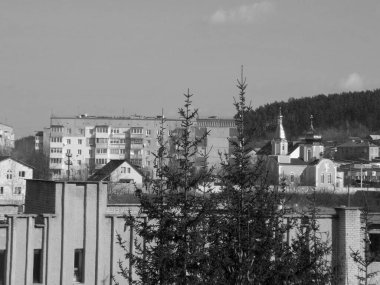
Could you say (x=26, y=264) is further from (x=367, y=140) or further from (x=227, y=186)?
(x=367, y=140)

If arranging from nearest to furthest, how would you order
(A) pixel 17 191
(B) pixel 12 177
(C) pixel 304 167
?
(B) pixel 12 177 < (A) pixel 17 191 < (C) pixel 304 167

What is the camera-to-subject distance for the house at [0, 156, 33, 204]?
8244cm

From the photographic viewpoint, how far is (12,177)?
3265 inches

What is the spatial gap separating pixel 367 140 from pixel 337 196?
340ft

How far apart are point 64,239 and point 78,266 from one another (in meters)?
1.10

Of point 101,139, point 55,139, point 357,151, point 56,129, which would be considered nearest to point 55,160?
point 55,139

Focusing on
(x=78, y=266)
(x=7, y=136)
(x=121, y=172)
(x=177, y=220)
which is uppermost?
(x=7, y=136)

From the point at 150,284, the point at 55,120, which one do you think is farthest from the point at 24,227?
the point at 55,120

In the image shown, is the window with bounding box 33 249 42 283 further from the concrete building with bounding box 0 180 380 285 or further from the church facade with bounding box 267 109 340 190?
the church facade with bounding box 267 109 340 190

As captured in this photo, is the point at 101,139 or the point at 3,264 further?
the point at 101,139

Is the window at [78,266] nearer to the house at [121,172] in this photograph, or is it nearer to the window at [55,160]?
the house at [121,172]

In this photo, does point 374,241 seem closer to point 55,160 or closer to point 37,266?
point 37,266

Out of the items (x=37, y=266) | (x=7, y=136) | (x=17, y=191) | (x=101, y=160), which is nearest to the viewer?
(x=37, y=266)

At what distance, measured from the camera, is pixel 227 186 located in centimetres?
1622
